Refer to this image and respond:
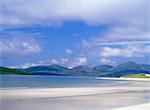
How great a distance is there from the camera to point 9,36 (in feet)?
10.1

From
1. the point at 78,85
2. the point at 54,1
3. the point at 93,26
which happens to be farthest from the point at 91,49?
the point at 78,85

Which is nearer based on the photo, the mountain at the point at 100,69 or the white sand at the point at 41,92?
the mountain at the point at 100,69

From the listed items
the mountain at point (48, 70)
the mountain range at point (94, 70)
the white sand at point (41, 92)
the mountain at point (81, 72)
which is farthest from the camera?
the white sand at point (41, 92)

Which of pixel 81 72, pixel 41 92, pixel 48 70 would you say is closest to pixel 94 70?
pixel 81 72

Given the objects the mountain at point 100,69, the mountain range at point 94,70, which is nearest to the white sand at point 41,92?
the mountain range at point 94,70

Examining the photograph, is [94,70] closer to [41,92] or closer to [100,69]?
[100,69]

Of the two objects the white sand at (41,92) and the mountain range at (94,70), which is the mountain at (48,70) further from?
the white sand at (41,92)

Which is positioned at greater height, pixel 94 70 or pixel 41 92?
pixel 94 70

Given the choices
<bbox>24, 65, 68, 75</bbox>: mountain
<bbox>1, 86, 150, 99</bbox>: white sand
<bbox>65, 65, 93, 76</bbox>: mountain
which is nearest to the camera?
<bbox>24, 65, 68, 75</bbox>: mountain

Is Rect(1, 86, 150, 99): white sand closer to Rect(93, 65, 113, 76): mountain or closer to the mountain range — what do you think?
the mountain range

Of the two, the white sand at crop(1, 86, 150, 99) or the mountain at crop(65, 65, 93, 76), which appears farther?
the white sand at crop(1, 86, 150, 99)

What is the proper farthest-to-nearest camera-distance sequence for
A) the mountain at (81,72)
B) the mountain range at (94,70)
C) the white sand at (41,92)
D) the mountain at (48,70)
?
the white sand at (41,92), the mountain at (81,72), the mountain range at (94,70), the mountain at (48,70)

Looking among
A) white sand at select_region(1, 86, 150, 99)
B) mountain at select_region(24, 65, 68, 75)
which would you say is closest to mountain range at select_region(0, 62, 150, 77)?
mountain at select_region(24, 65, 68, 75)

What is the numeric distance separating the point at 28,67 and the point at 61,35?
2.07 ft
